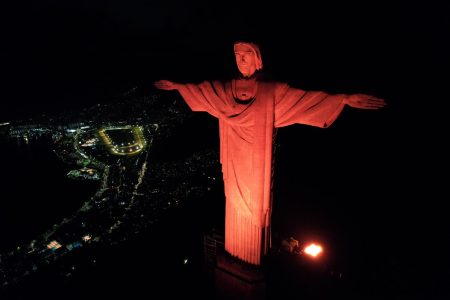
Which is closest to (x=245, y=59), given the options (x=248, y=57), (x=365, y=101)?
(x=248, y=57)

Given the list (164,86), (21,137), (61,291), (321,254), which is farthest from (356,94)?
(21,137)

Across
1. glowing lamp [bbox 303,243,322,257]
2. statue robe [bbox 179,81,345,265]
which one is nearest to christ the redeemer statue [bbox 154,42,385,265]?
statue robe [bbox 179,81,345,265]

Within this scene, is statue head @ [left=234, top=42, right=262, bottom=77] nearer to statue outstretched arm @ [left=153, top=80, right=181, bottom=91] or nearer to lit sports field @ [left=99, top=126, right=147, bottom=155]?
statue outstretched arm @ [left=153, top=80, right=181, bottom=91]

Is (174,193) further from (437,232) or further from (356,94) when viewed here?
(356,94)

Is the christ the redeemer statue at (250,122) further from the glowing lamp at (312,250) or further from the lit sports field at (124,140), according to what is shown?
the lit sports field at (124,140)

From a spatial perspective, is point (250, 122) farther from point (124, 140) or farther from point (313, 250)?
point (124, 140)
